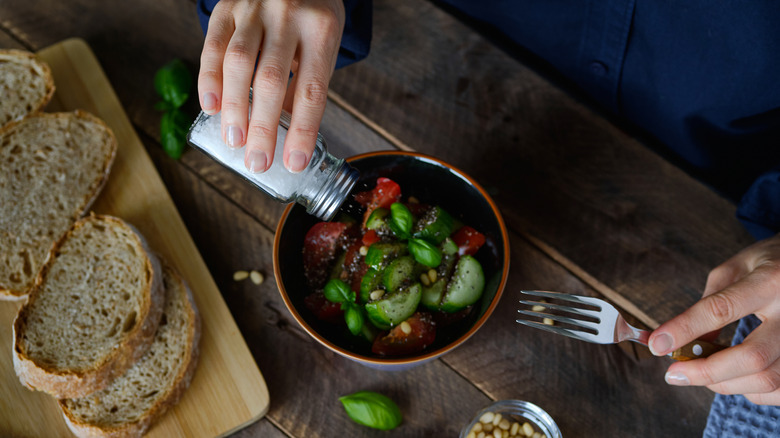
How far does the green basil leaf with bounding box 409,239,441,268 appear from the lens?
3.70ft

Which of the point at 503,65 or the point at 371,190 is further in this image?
the point at 503,65

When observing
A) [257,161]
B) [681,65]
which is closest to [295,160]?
[257,161]

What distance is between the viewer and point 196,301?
143 cm

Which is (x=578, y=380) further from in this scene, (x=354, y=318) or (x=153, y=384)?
(x=153, y=384)

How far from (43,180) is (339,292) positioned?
883 mm

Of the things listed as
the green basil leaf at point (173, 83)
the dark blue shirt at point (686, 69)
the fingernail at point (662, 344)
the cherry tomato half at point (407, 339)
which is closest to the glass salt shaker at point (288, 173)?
the cherry tomato half at point (407, 339)

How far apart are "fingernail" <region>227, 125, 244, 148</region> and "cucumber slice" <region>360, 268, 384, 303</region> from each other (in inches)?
13.8

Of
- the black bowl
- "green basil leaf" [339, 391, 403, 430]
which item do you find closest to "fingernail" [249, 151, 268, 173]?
the black bowl

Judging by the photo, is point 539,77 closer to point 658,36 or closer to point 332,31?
point 658,36

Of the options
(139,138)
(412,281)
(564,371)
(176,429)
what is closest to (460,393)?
(564,371)

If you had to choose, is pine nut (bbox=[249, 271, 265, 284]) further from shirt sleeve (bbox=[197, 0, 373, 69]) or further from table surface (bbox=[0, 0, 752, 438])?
shirt sleeve (bbox=[197, 0, 373, 69])

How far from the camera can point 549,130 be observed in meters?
1.55

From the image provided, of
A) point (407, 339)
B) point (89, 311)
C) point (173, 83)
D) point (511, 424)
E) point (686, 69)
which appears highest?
point (686, 69)

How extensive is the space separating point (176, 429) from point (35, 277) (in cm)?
51
